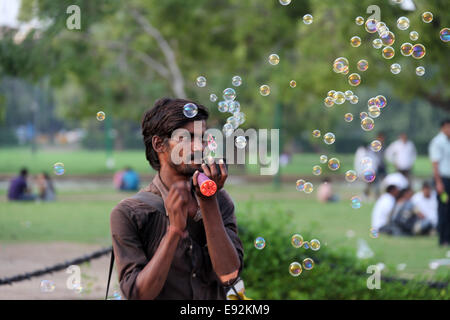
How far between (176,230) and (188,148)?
357 millimetres

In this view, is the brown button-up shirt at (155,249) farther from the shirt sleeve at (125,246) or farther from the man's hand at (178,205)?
the man's hand at (178,205)

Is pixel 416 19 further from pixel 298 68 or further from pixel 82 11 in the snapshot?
pixel 298 68

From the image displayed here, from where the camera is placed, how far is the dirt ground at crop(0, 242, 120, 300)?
5.65 meters

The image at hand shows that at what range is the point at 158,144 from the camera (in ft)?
8.79

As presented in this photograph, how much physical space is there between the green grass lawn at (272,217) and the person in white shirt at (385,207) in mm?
362

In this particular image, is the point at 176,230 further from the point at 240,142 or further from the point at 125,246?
the point at 240,142

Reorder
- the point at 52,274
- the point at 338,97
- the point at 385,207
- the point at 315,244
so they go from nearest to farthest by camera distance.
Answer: the point at 315,244, the point at 338,97, the point at 52,274, the point at 385,207

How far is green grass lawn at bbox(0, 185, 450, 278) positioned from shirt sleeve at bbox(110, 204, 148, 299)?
3.60 m

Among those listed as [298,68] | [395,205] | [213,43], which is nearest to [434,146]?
[395,205]

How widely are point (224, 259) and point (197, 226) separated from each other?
0.17 metres

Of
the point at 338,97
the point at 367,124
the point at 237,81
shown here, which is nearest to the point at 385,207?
the point at 367,124

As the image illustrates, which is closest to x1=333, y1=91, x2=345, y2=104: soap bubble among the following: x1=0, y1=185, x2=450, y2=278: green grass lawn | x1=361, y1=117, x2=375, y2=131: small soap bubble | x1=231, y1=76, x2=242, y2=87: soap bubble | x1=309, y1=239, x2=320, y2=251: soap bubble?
x1=361, y1=117, x2=375, y2=131: small soap bubble

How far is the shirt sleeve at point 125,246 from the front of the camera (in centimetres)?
247

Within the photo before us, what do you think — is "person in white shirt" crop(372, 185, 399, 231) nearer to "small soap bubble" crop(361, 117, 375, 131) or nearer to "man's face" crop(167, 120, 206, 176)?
"small soap bubble" crop(361, 117, 375, 131)
